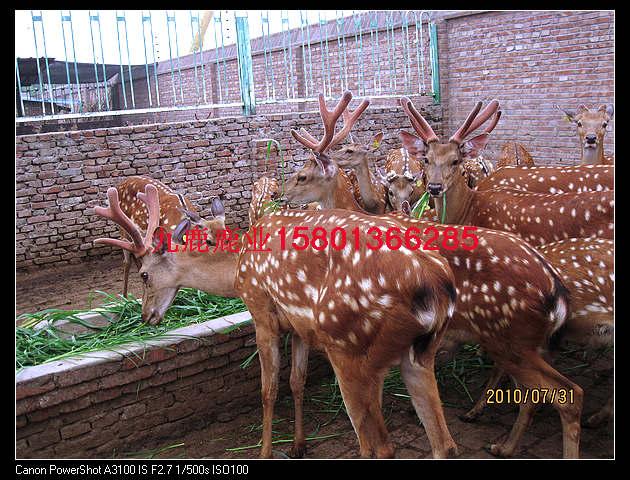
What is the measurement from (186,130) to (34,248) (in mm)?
2482

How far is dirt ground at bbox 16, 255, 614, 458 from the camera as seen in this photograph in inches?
150

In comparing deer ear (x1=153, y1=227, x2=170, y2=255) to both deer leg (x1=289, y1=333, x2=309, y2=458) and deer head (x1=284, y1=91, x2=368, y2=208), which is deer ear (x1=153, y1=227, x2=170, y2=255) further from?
deer head (x1=284, y1=91, x2=368, y2=208)

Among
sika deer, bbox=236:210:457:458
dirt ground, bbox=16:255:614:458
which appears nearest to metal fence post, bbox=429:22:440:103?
dirt ground, bbox=16:255:614:458

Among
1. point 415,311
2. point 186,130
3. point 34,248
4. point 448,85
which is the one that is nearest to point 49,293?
point 34,248

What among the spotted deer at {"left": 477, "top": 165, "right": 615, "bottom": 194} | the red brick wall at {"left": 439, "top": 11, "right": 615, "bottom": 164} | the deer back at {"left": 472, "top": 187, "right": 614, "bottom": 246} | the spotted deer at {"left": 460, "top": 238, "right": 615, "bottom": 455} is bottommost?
the spotted deer at {"left": 460, "top": 238, "right": 615, "bottom": 455}

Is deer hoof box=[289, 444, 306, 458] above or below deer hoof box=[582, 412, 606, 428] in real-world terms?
below

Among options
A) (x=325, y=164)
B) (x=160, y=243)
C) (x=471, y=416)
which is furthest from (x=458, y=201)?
(x=160, y=243)

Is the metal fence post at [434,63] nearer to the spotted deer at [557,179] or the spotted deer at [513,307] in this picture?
the spotted deer at [557,179]

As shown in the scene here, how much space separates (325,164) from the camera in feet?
18.8

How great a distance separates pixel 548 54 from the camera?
9.90 meters

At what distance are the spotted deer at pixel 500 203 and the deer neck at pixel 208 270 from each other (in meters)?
1.65

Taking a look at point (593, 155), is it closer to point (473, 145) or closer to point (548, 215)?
point (473, 145)

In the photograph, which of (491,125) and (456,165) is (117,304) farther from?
(491,125)

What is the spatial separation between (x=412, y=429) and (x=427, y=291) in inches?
58.6
